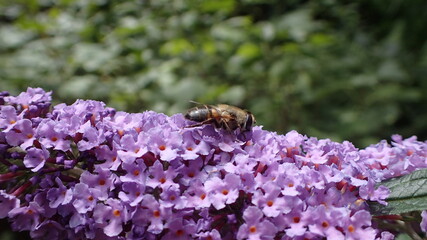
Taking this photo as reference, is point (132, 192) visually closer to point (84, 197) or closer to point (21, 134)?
point (84, 197)

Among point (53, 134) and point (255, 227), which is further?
point (53, 134)

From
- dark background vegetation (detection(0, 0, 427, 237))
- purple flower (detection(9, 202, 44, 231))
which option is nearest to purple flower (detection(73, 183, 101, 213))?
purple flower (detection(9, 202, 44, 231))

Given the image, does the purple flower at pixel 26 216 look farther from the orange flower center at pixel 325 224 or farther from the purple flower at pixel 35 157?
the orange flower center at pixel 325 224

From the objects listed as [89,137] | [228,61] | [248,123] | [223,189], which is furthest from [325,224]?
[228,61]

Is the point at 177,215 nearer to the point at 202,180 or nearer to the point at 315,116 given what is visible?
the point at 202,180

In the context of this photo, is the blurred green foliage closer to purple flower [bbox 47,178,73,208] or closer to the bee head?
the bee head

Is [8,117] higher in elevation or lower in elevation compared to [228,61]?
higher

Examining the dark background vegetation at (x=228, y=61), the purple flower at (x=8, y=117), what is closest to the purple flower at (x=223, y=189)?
the purple flower at (x=8, y=117)

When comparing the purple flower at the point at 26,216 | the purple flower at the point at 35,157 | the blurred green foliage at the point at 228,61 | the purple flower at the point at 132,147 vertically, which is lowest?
Result: the blurred green foliage at the point at 228,61
